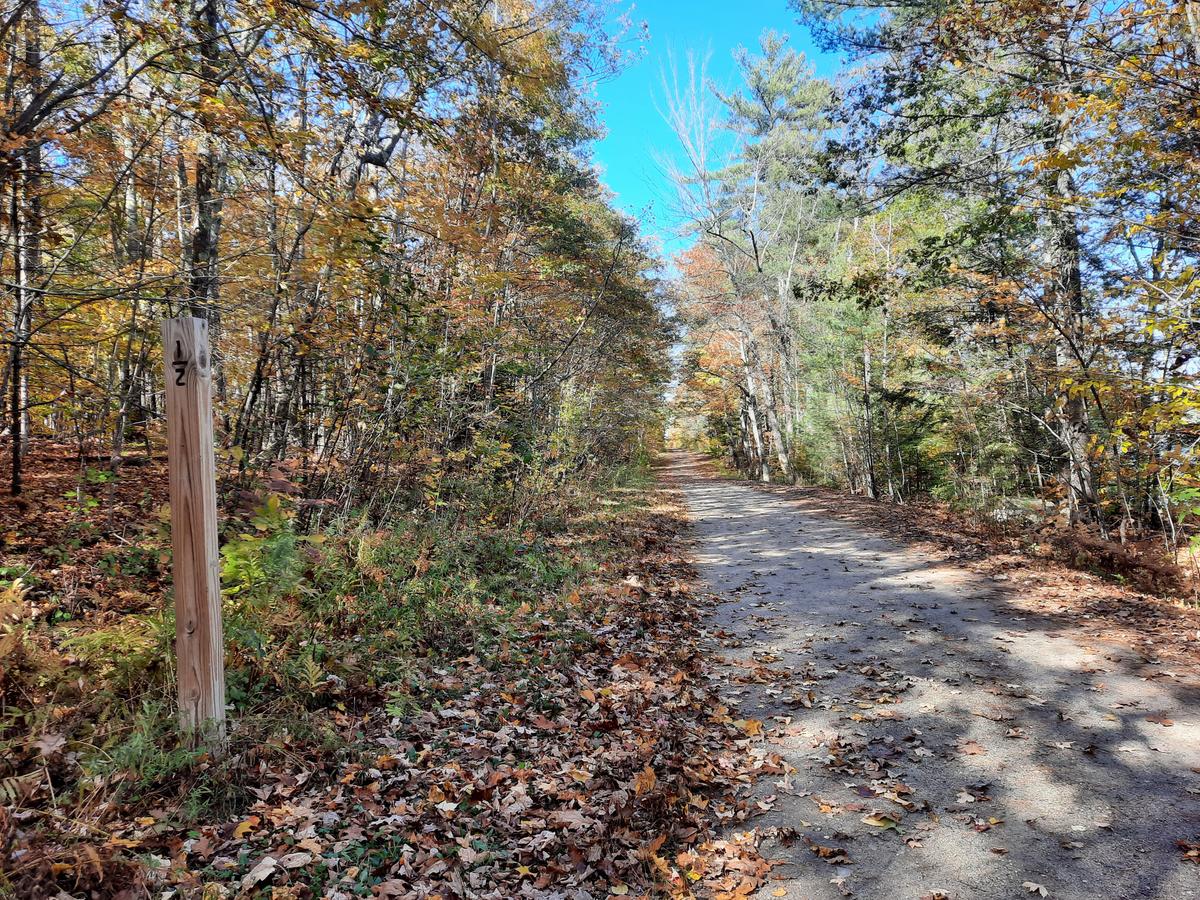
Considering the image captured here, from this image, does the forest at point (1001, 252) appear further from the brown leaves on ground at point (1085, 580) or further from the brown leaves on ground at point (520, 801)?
the brown leaves on ground at point (520, 801)

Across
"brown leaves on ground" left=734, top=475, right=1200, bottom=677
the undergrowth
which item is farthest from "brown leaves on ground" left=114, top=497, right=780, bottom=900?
"brown leaves on ground" left=734, top=475, right=1200, bottom=677

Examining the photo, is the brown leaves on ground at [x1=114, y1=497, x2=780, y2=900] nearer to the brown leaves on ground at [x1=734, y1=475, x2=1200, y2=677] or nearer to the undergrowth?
the undergrowth

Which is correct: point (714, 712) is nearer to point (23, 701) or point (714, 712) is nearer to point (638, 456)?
point (23, 701)

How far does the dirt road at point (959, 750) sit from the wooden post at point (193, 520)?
126 inches

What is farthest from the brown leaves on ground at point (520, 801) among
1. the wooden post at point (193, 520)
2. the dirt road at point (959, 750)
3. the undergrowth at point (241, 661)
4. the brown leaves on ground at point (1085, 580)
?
the brown leaves on ground at point (1085, 580)

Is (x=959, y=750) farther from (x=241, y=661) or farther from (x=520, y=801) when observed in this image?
(x=241, y=661)

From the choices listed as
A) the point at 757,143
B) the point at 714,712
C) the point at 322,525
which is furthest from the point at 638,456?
the point at 714,712

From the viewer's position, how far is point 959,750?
4.04m

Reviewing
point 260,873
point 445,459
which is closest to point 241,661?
point 260,873

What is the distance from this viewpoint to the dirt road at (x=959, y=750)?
2.96 m

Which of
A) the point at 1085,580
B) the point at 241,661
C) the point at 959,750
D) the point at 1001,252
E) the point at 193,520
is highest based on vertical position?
the point at 1001,252

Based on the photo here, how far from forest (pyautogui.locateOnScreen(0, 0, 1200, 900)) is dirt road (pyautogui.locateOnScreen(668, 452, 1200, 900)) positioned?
63 mm

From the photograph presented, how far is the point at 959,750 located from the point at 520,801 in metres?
3.03

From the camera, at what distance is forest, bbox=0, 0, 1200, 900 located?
3.16 m
